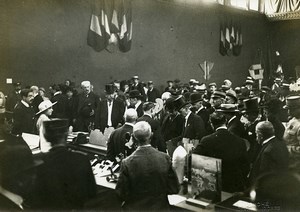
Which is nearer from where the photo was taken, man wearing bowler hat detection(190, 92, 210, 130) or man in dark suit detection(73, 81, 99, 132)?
man wearing bowler hat detection(190, 92, 210, 130)

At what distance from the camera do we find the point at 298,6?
12.7 meters

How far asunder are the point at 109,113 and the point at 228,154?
3623 mm

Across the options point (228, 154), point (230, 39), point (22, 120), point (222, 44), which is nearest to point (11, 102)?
point (22, 120)

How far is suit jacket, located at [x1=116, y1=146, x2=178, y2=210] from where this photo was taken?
269 cm

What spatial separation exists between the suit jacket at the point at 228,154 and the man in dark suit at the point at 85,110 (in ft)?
13.2

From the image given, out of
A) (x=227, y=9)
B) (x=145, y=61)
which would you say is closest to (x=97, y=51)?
(x=145, y=61)

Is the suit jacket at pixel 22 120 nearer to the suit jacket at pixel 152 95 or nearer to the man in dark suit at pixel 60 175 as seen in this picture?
the man in dark suit at pixel 60 175

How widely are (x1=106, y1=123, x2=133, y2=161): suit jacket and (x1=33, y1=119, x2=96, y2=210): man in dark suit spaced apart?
1012 mm

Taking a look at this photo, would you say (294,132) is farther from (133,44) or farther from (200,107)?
(133,44)

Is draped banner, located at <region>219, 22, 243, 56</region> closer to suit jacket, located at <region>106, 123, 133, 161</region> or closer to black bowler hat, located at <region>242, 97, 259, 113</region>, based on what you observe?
black bowler hat, located at <region>242, 97, 259, 113</region>

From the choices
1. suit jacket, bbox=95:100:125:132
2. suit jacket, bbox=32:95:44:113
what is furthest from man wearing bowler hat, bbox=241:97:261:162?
suit jacket, bbox=32:95:44:113

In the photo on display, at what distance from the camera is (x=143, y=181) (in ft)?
8.81

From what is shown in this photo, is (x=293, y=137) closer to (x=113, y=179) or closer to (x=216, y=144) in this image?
(x=216, y=144)

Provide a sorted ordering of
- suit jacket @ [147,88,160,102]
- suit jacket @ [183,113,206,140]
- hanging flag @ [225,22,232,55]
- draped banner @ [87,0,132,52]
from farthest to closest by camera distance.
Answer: hanging flag @ [225,22,232,55]
suit jacket @ [147,88,160,102]
draped banner @ [87,0,132,52]
suit jacket @ [183,113,206,140]
